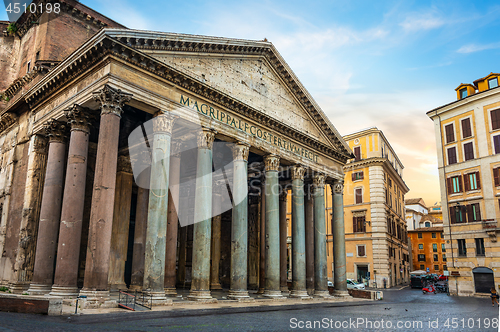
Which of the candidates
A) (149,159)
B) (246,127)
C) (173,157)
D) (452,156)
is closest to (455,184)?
(452,156)

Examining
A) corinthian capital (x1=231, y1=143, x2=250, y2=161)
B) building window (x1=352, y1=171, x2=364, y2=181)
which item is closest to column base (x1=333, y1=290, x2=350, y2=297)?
corinthian capital (x1=231, y1=143, x2=250, y2=161)

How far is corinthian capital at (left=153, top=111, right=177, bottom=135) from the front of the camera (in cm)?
1394

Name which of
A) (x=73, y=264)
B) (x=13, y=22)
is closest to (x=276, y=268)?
(x=73, y=264)

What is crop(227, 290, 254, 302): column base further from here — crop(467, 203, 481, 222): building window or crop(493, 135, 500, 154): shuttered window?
crop(493, 135, 500, 154): shuttered window

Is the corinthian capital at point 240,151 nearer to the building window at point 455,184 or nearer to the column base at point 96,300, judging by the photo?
the column base at point 96,300

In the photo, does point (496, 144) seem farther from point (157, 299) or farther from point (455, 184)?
point (157, 299)

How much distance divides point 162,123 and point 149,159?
479 centimetres

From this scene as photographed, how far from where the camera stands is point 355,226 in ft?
126

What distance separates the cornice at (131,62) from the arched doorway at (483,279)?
64.0 ft

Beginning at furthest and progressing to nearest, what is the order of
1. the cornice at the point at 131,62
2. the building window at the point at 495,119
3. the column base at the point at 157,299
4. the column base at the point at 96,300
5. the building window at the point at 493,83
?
the building window at the point at 493,83
the building window at the point at 495,119
the cornice at the point at 131,62
the column base at the point at 157,299
the column base at the point at 96,300

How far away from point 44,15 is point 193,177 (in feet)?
37.7

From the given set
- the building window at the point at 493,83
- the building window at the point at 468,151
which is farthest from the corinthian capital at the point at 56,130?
the building window at the point at 493,83

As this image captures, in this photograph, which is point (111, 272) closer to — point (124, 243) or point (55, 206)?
point (124, 243)

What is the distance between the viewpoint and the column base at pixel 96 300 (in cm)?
1079
